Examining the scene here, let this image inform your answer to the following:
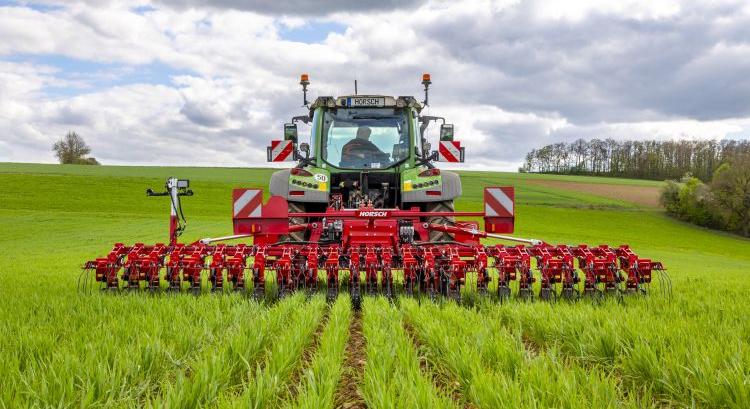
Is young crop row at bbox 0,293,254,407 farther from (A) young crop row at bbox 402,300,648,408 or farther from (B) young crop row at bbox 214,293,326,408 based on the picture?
(A) young crop row at bbox 402,300,648,408

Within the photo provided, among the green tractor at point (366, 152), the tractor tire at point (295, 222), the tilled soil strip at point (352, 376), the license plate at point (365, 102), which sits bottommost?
the tilled soil strip at point (352, 376)

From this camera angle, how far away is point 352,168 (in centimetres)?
823

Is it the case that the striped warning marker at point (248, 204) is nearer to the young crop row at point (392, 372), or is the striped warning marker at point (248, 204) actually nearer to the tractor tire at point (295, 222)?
the tractor tire at point (295, 222)

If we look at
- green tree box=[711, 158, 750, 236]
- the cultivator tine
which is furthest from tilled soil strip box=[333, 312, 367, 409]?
green tree box=[711, 158, 750, 236]

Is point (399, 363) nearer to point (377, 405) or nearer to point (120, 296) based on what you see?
point (377, 405)

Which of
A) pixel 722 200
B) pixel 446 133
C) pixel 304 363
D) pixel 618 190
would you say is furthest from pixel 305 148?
pixel 618 190

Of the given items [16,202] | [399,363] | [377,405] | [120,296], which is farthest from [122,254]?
[16,202]

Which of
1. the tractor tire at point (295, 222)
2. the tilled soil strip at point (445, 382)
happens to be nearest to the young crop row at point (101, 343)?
the tilled soil strip at point (445, 382)

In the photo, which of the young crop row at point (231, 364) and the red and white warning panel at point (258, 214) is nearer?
the young crop row at point (231, 364)

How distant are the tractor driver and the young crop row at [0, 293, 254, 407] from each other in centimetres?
370

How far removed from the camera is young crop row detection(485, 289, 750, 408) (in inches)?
104

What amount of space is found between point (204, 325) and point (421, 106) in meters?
5.77

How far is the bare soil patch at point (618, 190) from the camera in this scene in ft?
152

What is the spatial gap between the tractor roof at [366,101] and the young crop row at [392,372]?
431cm
